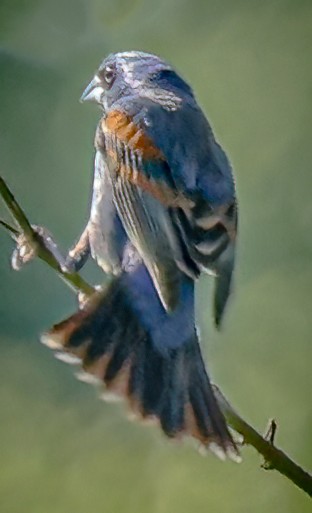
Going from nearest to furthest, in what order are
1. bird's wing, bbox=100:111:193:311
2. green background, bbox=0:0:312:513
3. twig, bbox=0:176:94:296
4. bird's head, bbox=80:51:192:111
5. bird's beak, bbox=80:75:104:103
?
twig, bbox=0:176:94:296 → bird's wing, bbox=100:111:193:311 → bird's head, bbox=80:51:192:111 → bird's beak, bbox=80:75:104:103 → green background, bbox=0:0:312:513

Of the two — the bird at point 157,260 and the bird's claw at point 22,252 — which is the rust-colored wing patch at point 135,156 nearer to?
the bird at point 157,260

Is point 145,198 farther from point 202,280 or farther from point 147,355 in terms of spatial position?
point 202,280

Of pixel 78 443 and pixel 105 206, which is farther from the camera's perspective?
pixel 78 443

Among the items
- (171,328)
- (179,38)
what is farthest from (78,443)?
(179,38)

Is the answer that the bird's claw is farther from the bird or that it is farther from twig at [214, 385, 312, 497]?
twig at [214, 385, 312, 497]

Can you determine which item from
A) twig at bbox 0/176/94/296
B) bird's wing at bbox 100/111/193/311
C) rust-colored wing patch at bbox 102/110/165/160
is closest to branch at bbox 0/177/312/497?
twig at bbox 0/176/94/296

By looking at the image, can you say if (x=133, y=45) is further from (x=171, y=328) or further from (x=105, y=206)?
(x=171, y=328)
